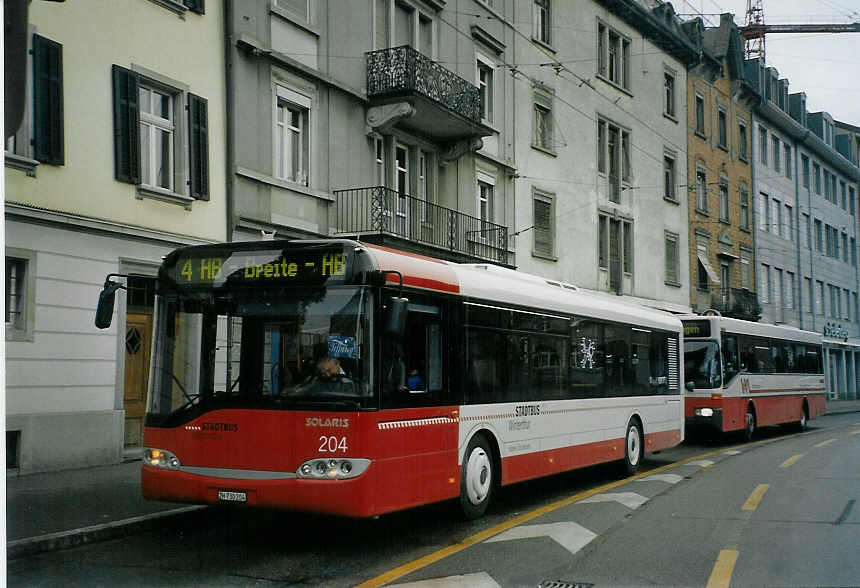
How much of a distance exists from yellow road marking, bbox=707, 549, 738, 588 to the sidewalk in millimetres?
5350

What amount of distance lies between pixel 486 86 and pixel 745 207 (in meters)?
24.6

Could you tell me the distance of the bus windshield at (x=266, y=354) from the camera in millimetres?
8250

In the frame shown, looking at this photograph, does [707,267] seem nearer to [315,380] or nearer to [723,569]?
[723,569]

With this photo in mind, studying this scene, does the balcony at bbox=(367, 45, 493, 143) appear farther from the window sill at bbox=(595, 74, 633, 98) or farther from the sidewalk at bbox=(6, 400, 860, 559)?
the window sill at bbox=(595, 74, 633, 98)

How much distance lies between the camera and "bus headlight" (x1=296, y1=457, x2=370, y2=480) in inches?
319

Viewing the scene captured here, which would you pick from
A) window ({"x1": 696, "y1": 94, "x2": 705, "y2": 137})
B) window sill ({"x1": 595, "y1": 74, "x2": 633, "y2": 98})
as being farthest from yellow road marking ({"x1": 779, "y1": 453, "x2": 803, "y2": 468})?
window ({"x1": 696, "y1": 94, "x2": 705, "y2": 137})

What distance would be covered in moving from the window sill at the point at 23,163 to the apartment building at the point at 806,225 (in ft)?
135

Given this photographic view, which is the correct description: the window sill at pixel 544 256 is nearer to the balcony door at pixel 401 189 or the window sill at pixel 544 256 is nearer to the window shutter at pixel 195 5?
the balcony door at pixel 401 189

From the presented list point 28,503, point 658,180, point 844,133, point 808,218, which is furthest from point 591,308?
point 844,133

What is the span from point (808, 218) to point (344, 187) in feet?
142

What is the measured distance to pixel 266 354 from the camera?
27.4 feet

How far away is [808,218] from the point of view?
2231 inches

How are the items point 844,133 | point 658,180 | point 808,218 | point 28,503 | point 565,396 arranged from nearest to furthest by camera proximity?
point 28,503 → point 565,396 → point 658,180 → point 808,218 → point 844,133

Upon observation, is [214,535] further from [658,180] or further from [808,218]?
[808,218]
